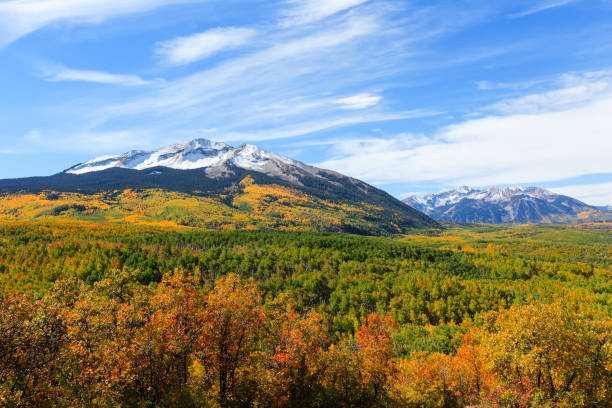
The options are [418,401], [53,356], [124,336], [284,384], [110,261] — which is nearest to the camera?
[53,356]

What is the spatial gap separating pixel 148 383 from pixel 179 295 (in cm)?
1147

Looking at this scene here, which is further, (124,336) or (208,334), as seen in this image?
(208,334)

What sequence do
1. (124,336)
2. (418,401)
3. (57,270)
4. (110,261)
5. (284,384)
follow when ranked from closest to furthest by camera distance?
1. (124,336)
2. (284,384)
3. (418,401)
4. (57,270)
5. (110,261)

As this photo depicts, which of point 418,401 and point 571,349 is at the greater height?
point 571,349

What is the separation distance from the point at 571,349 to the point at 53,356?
6621 cm

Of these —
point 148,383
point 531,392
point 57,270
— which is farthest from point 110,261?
point 531,392

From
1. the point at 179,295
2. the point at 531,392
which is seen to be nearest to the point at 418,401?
the point at 531,392

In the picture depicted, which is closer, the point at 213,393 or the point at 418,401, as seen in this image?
the point at 213,393

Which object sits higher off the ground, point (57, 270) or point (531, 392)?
point (531, 392)

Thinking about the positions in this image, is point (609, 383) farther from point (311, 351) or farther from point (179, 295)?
point (179, 295)

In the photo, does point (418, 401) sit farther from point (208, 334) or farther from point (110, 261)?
point (110, 261)

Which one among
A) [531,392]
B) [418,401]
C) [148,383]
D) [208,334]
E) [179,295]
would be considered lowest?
[418,401]

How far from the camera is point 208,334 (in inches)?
1547

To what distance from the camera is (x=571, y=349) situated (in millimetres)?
46906
